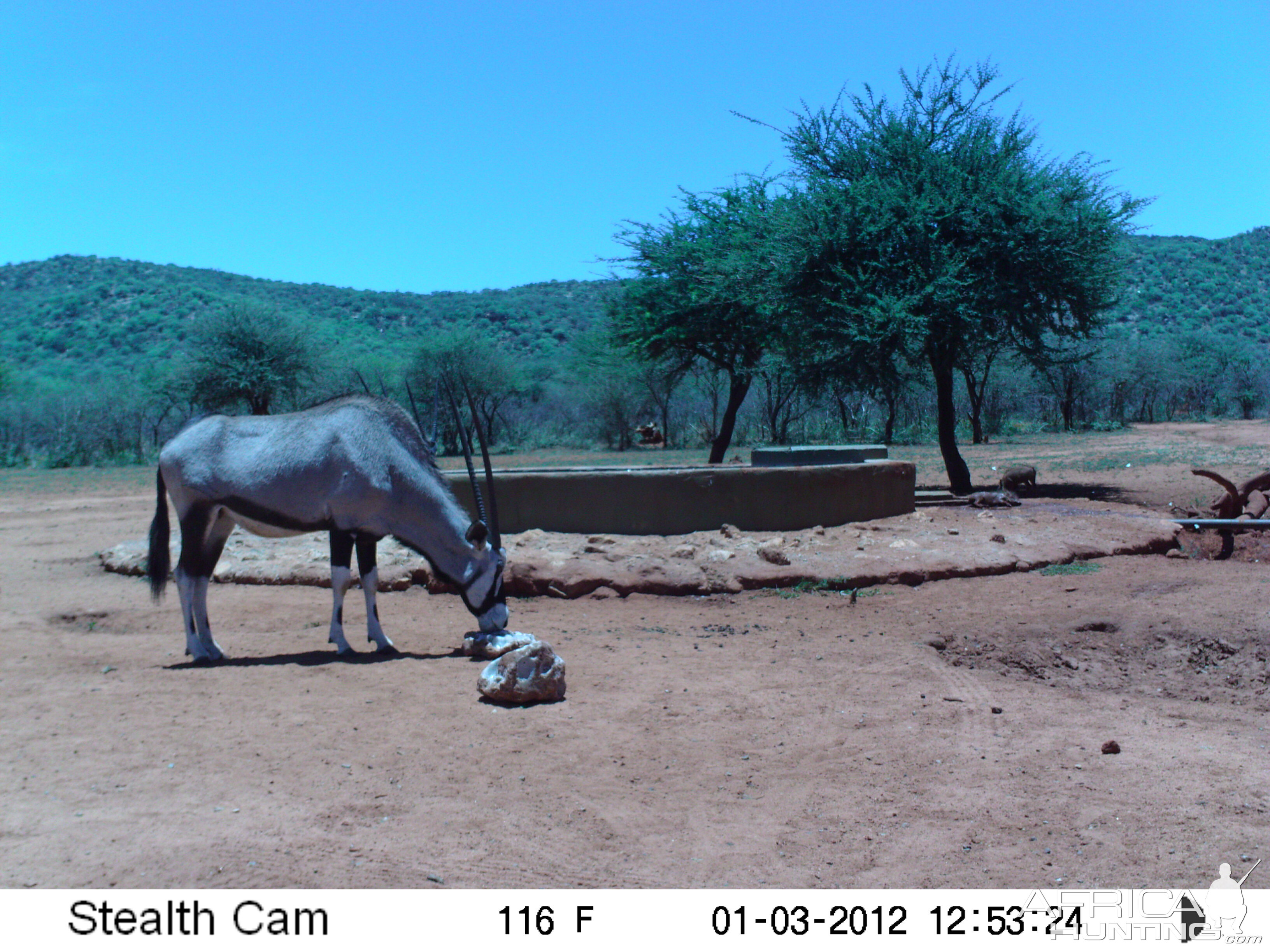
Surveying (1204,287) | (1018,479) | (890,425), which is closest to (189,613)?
(1018,479)

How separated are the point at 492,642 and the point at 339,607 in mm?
1124

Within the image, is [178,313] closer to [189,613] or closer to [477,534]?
[189,613]

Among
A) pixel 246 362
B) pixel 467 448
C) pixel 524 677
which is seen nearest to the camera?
pixel 524 677

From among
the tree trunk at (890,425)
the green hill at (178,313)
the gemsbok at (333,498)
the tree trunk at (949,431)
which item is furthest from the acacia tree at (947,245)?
the green hill at (178,313)

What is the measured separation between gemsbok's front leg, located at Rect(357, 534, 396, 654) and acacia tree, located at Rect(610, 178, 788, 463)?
11.3 m

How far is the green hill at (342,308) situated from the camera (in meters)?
52.3

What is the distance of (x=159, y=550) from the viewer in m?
6.82

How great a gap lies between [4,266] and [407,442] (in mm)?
70427

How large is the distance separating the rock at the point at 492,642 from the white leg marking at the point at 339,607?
826 mm

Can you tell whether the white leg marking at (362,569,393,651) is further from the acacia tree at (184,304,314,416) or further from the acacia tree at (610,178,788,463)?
the acacia tree at (184,304,314,416)

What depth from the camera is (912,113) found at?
1511cm

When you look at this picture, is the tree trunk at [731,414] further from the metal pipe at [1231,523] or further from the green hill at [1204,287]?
the green hill at [1204,287]

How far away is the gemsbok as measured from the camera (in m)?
6.36

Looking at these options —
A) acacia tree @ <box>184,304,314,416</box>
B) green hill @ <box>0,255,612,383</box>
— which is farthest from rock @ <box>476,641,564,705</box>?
green hill @ <box>0,255,612,383</box>
